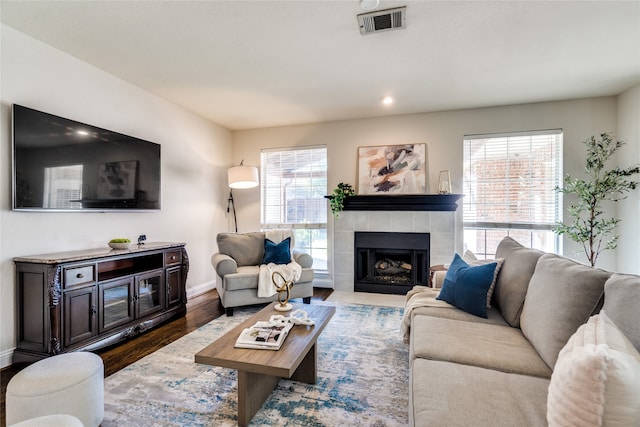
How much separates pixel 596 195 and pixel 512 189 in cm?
84

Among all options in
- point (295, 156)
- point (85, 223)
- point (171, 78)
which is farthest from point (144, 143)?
point (295, 156)

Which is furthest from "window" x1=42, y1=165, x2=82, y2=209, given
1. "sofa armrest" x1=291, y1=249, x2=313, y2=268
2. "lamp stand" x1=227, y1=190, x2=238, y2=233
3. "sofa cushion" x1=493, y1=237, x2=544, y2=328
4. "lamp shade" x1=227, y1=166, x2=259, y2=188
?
"sofa cushion" x1=493, y1=237, x2=544, y2=328

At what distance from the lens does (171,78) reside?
10.5ft

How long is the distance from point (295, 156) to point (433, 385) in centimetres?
411

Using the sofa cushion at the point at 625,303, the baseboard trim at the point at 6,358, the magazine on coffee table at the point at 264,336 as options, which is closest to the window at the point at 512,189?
the sofa cushion at the point at 625,303

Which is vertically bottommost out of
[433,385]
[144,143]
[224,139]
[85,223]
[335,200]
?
[433,385]

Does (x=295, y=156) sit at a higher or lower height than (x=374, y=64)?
lower

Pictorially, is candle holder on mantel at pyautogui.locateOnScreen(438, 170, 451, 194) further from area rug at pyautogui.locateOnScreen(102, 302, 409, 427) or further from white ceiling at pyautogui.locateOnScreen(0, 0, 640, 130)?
area rug at pyautogui.locateOnScreen(102, 302, 409, 427)

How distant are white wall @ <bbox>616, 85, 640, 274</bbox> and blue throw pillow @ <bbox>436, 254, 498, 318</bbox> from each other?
8.26 ft

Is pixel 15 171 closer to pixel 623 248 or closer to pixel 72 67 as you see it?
pixel 72 67

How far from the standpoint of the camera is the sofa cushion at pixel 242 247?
3768 mm

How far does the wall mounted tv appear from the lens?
2.34 m

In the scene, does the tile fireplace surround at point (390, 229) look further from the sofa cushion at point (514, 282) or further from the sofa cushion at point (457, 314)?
the sofa cushion at point (457, 314)

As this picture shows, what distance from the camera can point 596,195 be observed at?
342cm
